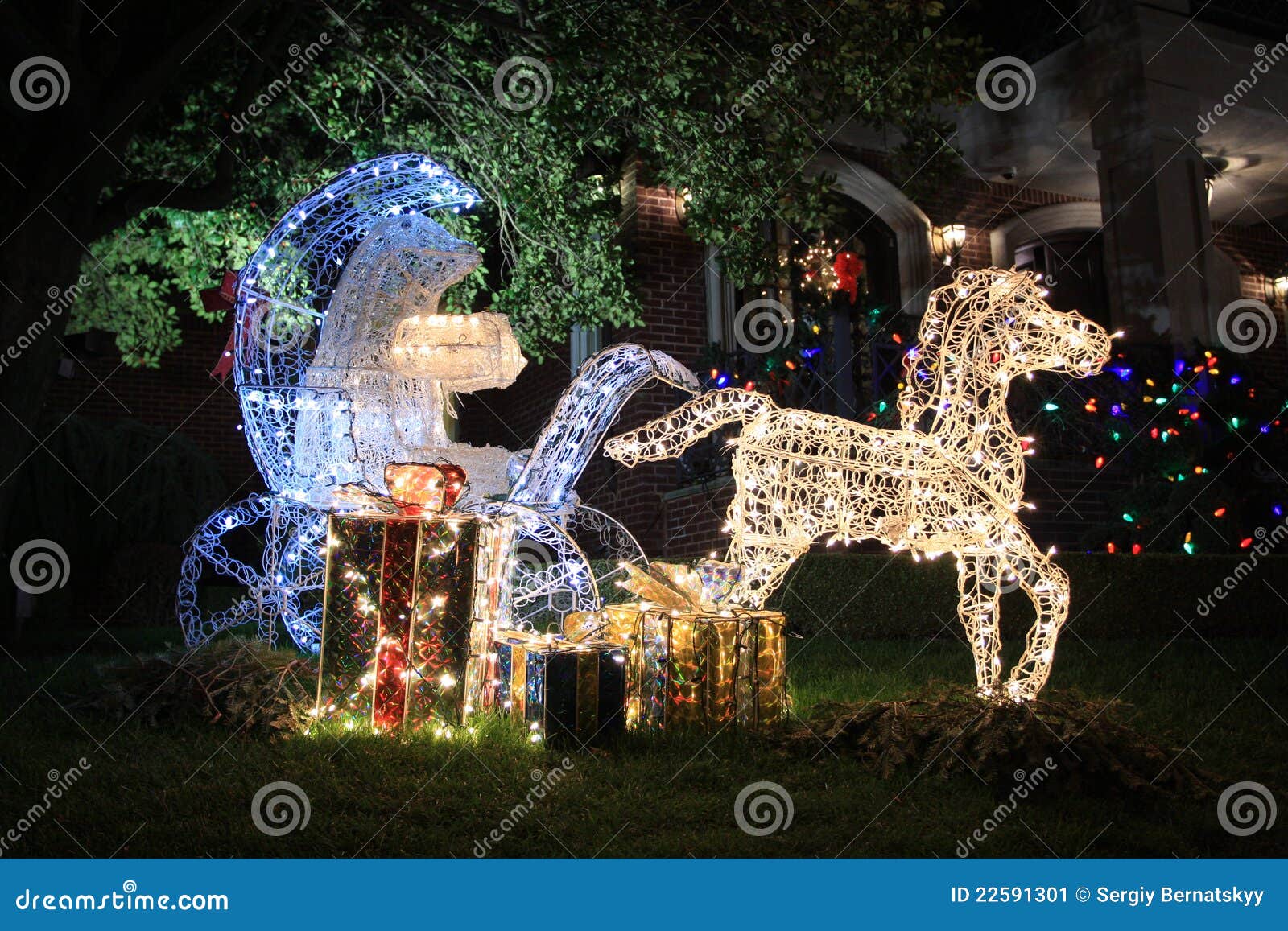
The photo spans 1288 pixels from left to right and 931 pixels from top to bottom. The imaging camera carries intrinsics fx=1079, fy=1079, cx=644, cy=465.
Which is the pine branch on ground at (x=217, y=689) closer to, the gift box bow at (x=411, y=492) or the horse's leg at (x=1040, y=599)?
the gift box bow at (x=411, y=492)

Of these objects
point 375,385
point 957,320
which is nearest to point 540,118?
point 375,385

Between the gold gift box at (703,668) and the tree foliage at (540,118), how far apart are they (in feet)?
12.0

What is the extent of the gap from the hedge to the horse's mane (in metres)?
2.97

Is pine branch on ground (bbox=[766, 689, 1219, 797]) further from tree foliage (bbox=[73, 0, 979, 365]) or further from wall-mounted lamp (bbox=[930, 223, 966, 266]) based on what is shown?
wall-mounted lamp (bbox=[930, 223, 966, 266])

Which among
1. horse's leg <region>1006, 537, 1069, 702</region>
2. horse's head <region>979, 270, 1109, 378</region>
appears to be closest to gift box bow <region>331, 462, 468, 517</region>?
horse's leg <region>1006, 537, 1069, 702</region>

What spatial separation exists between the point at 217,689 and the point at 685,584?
2274 millimetres

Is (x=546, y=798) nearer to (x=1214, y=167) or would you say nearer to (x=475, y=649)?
(x=475, y=649)

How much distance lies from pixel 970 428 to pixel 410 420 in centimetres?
324

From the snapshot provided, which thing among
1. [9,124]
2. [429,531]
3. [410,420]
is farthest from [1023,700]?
[9,124]

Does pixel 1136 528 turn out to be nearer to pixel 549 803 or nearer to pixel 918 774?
pixel 918 774

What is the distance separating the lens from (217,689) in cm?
510

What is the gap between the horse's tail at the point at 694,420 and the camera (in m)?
5.24

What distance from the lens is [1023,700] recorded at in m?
4.46

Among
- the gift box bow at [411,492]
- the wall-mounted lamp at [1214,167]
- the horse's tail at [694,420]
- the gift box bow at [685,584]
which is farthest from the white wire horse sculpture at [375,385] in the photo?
the wall-mounted lamp at [1214,167]
